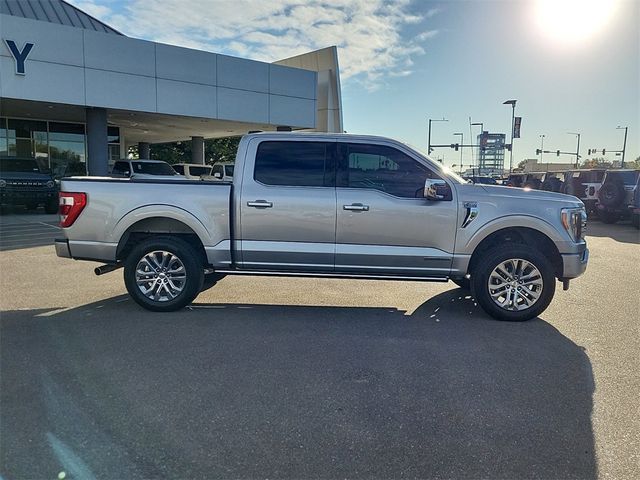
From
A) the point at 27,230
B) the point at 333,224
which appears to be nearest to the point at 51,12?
the point at 27,230

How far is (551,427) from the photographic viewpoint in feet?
10.4

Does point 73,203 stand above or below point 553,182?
below

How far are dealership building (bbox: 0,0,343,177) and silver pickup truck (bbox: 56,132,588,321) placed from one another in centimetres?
1433

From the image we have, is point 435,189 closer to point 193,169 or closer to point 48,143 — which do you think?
point 193,169

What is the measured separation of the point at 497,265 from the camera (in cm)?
540

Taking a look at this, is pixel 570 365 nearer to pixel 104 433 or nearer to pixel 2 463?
pixel 104 433

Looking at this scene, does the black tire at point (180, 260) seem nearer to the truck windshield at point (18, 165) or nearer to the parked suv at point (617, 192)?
the truck windshield at point (18, 165)

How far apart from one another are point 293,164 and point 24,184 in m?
14.9

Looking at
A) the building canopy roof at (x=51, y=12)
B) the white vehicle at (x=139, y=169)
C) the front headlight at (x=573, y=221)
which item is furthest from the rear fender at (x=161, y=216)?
the building canopy roof at (x=51, y=12)

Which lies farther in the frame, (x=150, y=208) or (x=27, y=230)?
(x=27, y=230)

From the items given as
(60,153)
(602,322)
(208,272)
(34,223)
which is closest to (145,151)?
(60,153)

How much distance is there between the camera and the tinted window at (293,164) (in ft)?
18.4

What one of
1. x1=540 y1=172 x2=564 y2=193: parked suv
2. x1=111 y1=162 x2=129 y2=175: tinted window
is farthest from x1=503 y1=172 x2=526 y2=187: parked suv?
x1=111 y1=162 x2=129 y2=175: tinted window

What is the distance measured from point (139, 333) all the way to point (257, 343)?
130cm
